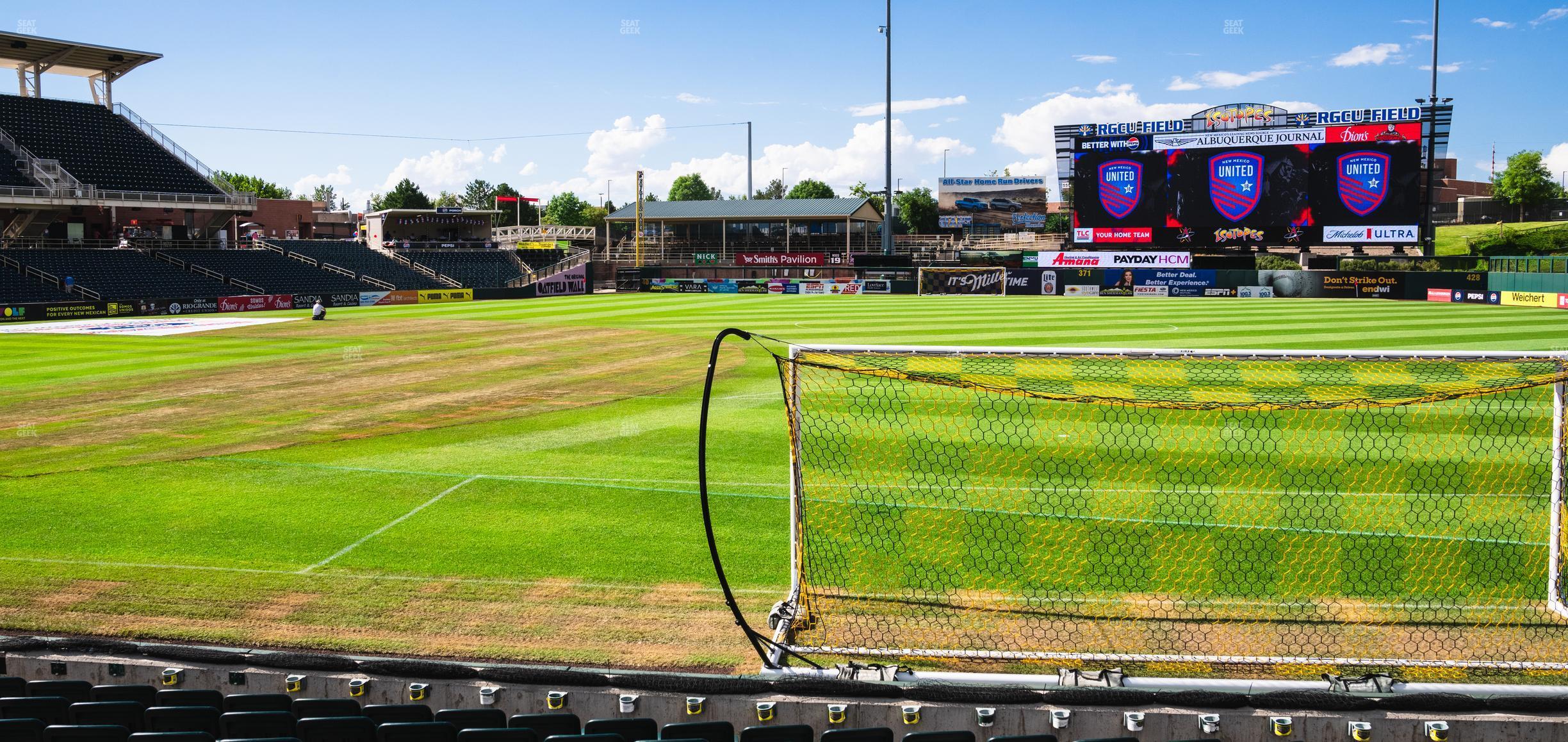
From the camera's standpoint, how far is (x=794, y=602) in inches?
306

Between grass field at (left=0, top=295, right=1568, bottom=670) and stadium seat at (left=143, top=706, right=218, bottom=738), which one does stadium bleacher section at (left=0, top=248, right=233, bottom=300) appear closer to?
grass field at (left=0, top=295, right=1568, bottom=670)

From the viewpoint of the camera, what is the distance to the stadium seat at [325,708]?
194 inches

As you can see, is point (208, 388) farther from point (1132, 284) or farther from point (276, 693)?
point (1132, 284)

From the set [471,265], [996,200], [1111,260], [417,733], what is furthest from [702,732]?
[996,200]

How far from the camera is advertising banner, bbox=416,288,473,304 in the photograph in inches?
2089

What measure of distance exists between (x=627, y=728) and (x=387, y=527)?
643 cm

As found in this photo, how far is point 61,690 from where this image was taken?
517 centimetres

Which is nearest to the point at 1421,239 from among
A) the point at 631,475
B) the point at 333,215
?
the point at 631,475

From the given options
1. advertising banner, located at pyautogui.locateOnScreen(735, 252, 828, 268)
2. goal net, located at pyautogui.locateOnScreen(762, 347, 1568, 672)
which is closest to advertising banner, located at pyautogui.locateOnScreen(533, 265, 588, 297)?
advertising banner, located at pyautogui.locateOnScreen(735, 252, 828, 268)

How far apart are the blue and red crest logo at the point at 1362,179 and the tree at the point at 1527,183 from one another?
52207 millimetres

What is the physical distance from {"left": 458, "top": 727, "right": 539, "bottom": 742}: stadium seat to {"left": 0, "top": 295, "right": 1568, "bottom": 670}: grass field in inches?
105

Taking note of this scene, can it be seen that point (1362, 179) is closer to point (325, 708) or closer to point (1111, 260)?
point (1111, 260)

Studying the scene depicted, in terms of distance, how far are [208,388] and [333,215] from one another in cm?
10089

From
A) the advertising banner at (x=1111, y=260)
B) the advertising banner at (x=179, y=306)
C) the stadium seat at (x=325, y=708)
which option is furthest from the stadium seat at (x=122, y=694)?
the advertising banner at (x=1111, y=260)
